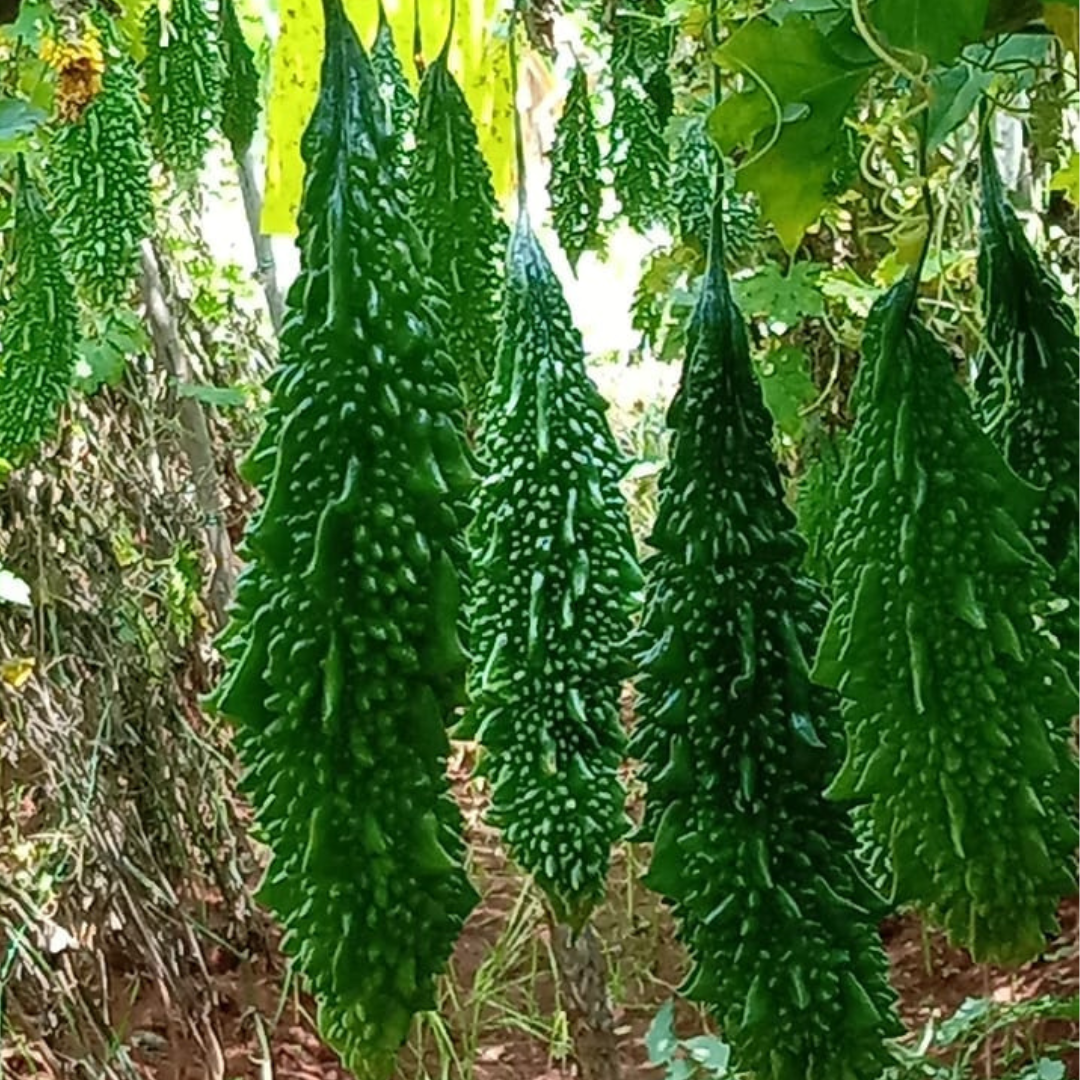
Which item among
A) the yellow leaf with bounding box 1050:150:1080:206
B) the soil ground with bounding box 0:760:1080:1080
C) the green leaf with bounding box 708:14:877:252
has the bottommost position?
the soil ground with bounding box 0:760:1080:1080

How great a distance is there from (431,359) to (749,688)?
0.16 metres

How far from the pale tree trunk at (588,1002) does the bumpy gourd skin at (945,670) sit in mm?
1111

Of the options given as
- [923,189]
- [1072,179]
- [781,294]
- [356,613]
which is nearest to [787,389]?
[781,294]

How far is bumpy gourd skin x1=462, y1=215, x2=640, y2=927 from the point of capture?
68 cm

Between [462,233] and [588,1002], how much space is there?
1.09 meters

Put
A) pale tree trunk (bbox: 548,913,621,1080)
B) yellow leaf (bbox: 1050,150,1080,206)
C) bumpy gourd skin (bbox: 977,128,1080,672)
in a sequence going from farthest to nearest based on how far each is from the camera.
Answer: pale tree trunk (bbox: 548,913,621,1080) → yellow leaf (bbox: 1050,150,1080,206) → bumpy gourd skin (bbox: 977,128,1080,672)

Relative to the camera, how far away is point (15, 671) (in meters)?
1.88

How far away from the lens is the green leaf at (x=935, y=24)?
0.60 m

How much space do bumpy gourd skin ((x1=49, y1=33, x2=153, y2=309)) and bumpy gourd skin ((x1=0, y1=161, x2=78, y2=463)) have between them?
0.06 feet

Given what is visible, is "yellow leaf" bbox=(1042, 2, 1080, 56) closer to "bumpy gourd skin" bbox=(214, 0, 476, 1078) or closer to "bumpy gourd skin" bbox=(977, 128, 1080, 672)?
"bumpy gourd skin" bbox=(977, 128, 1080, 672)

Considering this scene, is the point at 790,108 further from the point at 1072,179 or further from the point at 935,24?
the point at 1072,179

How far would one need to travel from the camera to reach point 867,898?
65cm

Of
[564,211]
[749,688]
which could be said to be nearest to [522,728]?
[749,688]

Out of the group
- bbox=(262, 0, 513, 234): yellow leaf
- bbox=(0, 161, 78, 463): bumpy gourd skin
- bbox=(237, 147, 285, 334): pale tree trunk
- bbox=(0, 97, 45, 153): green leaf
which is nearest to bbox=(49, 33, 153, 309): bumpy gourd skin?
bbox=(0, 161, 78, 463): bumpy gourd skin
